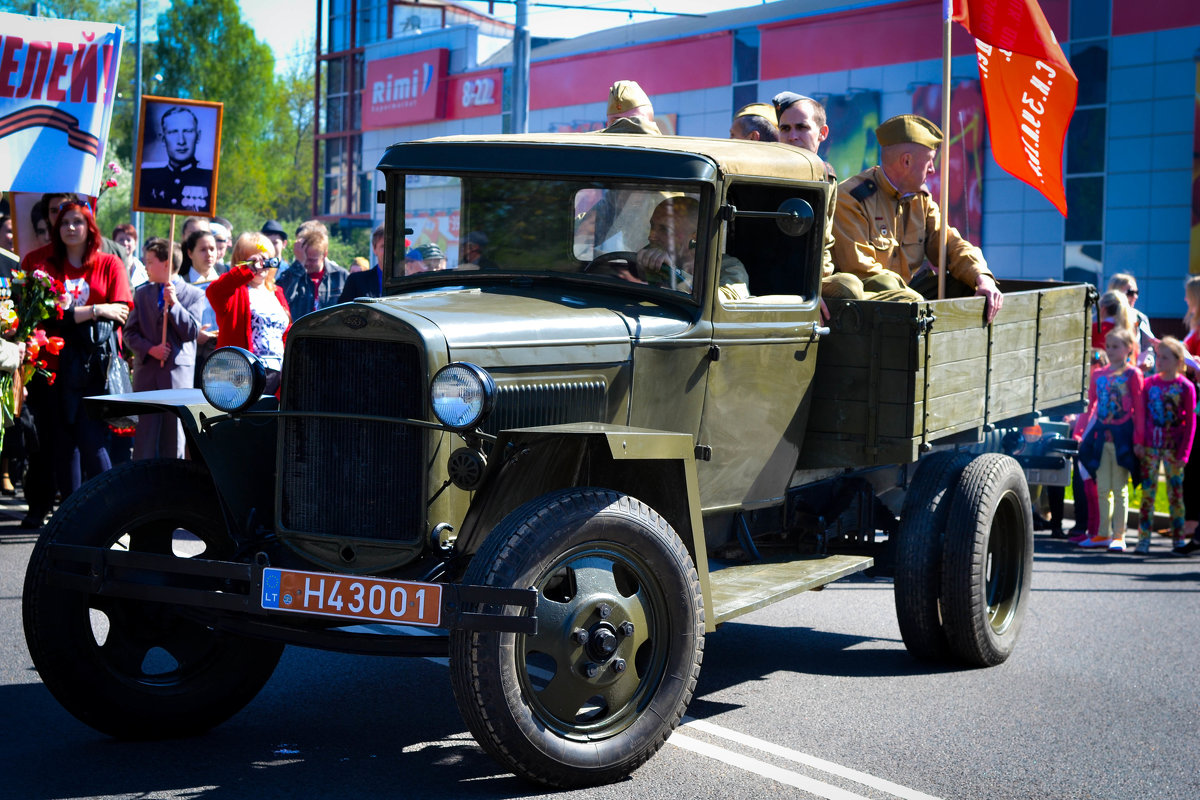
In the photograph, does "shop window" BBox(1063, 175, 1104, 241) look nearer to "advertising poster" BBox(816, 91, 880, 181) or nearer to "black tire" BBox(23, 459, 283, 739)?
"advertising poster" BBox(816, 91, 880, 181)

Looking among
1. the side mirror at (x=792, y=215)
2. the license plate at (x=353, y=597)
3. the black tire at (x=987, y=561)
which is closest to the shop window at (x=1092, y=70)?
the black tire at (x=987, y=561)

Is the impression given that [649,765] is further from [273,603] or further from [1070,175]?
[1070,175]

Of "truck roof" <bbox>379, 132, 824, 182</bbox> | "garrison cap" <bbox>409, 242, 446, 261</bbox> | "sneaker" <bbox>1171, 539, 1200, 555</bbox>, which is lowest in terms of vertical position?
"sneaker" <bbox>1171, 539, 1200, 555</bbox>

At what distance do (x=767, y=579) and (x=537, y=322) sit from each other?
4.75 ft

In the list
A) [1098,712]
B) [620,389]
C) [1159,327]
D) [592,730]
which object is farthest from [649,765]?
[1159,327]

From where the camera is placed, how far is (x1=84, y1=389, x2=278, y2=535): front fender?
15.5ft

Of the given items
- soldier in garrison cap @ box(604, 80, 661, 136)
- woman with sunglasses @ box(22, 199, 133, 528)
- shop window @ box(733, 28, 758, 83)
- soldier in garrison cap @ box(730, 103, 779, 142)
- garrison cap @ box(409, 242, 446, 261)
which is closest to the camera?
garrison cap @ box(409, 242, 446, 261)

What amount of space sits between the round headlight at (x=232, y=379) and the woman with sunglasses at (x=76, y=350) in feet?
13.9

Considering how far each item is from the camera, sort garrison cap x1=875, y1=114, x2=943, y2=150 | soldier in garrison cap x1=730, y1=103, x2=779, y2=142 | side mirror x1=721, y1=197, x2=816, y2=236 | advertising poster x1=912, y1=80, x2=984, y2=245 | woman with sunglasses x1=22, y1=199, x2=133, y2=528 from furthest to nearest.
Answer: advertising poster x1=912, y1=80, x2=984, y2=245 < woman with sunglasses x1=22, y1=199, x2=133, y2=528 < garrison cap x1=875, y1=114, x2=943, y2=150 < soldier in garrison cap x1=730, y1=103, x2=779, y2=142 < side mirror x1=721, y1=197, x2=816, y2=236

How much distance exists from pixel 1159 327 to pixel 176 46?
1582 inches

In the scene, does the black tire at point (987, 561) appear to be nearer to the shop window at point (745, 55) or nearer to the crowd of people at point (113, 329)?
the crowd of people at point (113, 329)

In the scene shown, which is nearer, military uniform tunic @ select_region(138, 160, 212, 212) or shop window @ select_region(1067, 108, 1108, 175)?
military uniform tunic @ select_region(138, 160, 212, 212)

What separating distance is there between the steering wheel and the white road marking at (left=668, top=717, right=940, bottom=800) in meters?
1.71

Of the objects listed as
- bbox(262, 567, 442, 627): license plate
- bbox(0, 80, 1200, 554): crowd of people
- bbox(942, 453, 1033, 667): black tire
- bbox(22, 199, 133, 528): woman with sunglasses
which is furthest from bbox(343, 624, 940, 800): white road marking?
bbox(22, 199, 133, 528): woman with sunglasses
